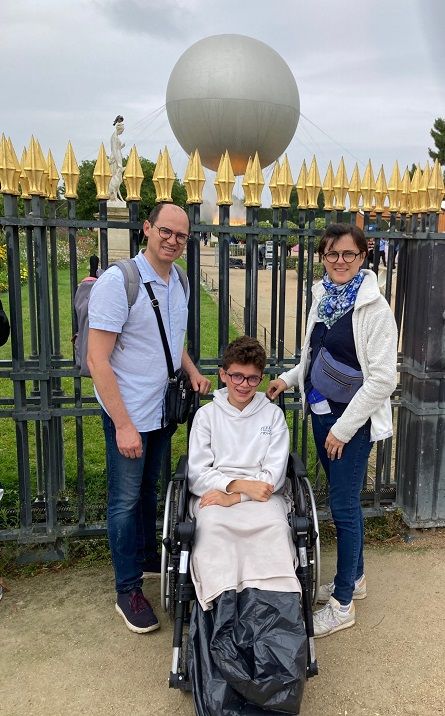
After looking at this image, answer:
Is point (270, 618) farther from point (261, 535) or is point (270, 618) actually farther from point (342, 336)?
point (342, 336)

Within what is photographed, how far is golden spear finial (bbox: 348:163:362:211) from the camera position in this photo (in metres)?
3.09

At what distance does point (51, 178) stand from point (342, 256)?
5.34 feet

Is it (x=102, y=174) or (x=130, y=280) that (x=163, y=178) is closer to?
(x=102, y=174)

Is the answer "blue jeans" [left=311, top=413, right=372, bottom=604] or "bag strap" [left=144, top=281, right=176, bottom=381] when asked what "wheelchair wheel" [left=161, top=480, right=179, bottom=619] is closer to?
"bag strap" [left=144, top=281, right=176, bottom=381]

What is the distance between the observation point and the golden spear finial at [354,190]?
122 inches

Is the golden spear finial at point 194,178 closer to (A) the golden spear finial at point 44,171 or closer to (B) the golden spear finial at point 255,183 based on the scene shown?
(B) the golden spear finial at point 255,183

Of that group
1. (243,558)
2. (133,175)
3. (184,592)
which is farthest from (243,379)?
(133,175)

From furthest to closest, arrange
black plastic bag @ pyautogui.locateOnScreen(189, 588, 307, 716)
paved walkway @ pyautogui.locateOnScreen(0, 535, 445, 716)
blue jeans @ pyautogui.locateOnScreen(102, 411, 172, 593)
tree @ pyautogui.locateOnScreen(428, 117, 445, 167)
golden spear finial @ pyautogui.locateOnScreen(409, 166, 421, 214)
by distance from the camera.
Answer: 1. tree @ pyautogui.locateOnScreen(428, 117, 445, 167)
2. golden spear finial @ pyautogui.locateOnScreen(409, 166, 421, 214)
3. blue jeans @ pyautogui.locateOnScreen(102, 411, 172, 593)
4. paved walkway @ pyautogui.locateOnScreen(0, 535, 445, 716)
5. black plastic bag @ pyautogui.locateOnScreen(189, 588, 307, 716)

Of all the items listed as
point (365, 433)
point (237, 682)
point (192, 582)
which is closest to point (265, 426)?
point (365, 433)

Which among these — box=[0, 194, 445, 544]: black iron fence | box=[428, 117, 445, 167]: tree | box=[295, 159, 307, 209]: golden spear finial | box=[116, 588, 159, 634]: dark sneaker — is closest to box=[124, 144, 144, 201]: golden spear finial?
box=[0, 194, 445, 544]: black iron fence

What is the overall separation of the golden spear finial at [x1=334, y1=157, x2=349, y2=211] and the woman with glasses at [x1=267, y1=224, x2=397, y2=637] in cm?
74

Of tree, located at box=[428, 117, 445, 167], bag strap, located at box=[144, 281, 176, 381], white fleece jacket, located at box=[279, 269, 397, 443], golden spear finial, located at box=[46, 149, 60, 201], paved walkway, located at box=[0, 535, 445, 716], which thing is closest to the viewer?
paved walkway, located at box=[0, 535, 445, 716]

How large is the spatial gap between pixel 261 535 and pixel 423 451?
1.59 meters

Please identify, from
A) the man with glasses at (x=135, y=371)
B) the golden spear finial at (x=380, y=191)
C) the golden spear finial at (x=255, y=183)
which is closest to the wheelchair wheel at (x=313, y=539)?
the man with glasses at (x=135, y=371)
